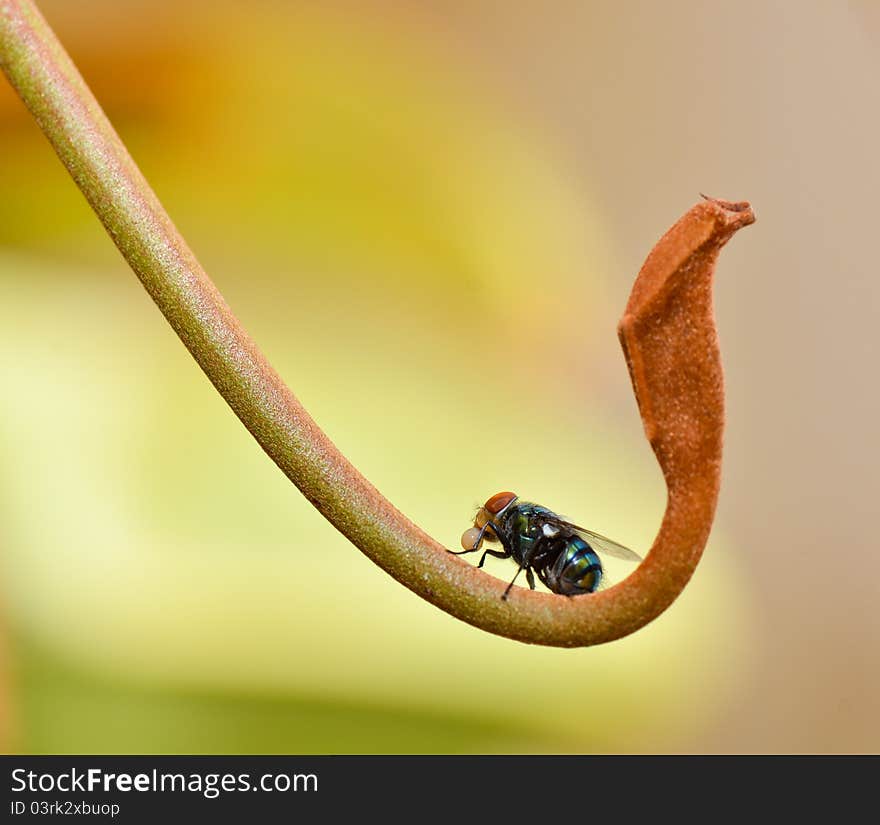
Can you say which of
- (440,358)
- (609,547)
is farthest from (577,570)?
(440,358)

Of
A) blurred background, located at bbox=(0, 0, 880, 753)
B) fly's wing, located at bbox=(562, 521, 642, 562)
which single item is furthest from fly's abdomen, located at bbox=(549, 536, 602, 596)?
blurred background, located at bbox=(0, 0, 880, 753)

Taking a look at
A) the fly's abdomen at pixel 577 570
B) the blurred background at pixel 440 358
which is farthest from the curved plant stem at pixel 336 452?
the blurred background at pixel 440 358

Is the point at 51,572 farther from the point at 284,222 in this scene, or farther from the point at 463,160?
the point at 463,160

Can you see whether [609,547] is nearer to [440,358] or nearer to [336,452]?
[336,452]

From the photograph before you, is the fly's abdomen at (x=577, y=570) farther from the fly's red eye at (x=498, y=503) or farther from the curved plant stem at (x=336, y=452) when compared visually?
the curved plant stem at (x=336, y=452)

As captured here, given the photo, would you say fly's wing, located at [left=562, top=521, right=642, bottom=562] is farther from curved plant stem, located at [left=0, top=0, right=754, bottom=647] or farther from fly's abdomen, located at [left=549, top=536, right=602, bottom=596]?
curved plant stem, located at [left=0, top=0, right=754, bottom=647]
